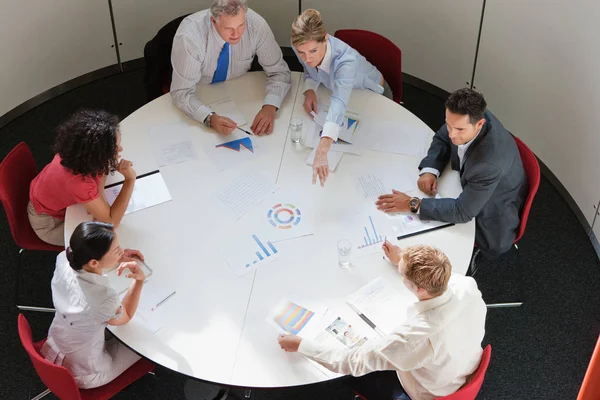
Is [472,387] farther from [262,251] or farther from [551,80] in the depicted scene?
[551,80]

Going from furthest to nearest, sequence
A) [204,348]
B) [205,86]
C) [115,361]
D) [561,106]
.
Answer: [561,106], [205,86], [115,361], [204,348]

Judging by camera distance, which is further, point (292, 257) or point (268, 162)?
point (268, 162)

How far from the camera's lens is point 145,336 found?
2662 mm

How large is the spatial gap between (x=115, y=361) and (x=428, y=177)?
1.78 meters

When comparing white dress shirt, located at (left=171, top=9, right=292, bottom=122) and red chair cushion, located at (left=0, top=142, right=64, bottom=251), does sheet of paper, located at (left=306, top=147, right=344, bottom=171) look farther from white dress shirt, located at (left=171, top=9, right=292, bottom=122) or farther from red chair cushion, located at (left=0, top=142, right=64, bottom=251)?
red chair cushion, located at (left=0, top=142, right=64, bottom=251)

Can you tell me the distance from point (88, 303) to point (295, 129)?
4.80 feet

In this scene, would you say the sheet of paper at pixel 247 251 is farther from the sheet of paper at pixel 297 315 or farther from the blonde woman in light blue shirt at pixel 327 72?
the blonde woman in light blue shirt at pixel 327 72

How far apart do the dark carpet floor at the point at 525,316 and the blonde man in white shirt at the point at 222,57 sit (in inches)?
55.8

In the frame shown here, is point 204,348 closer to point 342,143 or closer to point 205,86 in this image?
point 342,143

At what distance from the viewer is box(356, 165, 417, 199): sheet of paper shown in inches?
129

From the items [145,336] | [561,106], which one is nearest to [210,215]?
[145,336]

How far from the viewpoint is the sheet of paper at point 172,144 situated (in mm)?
3418

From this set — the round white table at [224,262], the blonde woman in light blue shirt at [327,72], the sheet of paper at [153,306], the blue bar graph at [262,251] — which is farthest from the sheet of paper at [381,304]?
the sheet of paper at [153,306]

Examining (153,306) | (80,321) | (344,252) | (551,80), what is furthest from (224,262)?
(551,80)
